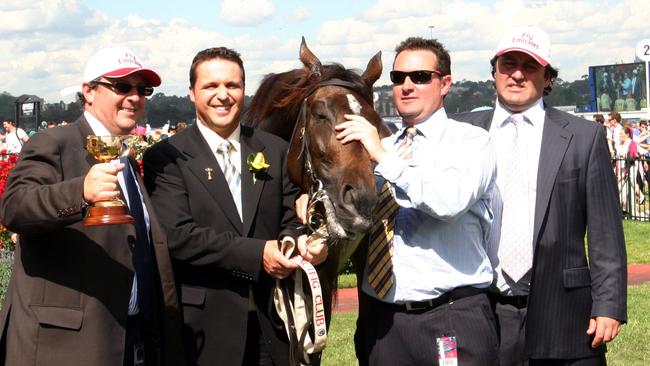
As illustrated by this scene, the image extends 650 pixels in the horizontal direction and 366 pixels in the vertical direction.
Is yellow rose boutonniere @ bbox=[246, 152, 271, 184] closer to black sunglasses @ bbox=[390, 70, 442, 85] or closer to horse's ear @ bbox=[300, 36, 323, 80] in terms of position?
horse's ear @ bbox=[300, 36, 323, 80]

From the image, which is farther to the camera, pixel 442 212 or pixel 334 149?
pixel 334 149

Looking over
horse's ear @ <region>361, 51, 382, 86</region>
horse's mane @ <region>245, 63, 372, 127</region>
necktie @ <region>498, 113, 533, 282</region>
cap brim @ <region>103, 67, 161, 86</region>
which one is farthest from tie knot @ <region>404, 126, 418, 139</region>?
cap brim @ <region>103, 67, 161, 86</region>

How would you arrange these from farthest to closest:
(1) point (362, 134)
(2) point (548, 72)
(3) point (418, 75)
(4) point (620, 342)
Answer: (4) point (620, 342)
(2) point (548, 72)
(3) point (418, 75)
(1) point (362, 134)

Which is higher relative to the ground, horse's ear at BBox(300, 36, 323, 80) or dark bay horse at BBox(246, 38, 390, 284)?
horse's ear at BBox(300, 36, 323, 80)

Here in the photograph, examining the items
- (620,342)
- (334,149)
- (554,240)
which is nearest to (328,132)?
(334,149)

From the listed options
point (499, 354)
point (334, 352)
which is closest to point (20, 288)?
point (499, 354)

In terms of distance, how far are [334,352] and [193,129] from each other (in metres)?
3.96

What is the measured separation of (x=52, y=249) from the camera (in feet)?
12.2

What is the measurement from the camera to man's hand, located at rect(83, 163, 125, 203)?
3344 millimetres

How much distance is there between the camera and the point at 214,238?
13.5 ft

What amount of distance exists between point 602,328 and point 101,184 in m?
2.57

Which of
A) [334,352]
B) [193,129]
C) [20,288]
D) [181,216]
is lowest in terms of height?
[334,352]

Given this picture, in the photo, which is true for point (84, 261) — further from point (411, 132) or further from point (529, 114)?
point (529, 114)

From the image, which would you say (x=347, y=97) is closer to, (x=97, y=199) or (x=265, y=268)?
(x=265, y=268)
